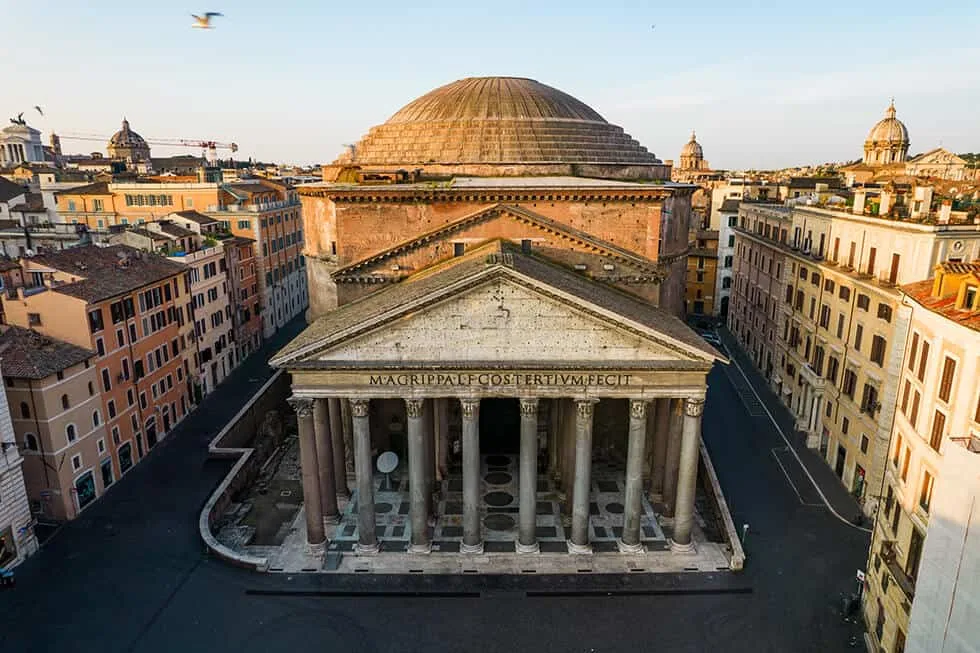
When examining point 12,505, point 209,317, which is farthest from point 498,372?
point 209,317

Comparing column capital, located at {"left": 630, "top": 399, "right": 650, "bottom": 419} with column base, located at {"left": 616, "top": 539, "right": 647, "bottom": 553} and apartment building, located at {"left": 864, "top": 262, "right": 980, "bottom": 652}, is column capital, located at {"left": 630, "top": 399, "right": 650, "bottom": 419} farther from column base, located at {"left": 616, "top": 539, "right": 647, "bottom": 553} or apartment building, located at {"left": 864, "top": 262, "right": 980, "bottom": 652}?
apartment building, located at {"left": 864, "top": 262, "right": 980, "bottom": 652}

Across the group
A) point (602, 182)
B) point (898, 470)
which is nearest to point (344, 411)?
point (602, 182)

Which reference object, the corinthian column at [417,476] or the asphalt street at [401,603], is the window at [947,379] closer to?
the asphalt street at [401,603]

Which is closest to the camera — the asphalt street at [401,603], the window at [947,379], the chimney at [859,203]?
the window at [947,379]

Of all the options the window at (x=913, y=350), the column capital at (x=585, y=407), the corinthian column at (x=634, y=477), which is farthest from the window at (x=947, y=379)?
the column capital at (x=585, y=407)

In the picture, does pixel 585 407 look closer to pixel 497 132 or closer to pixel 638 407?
pixel 638 407
